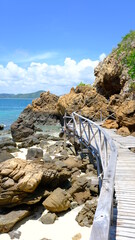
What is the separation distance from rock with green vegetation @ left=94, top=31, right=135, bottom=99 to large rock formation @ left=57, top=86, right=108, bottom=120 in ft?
8.96

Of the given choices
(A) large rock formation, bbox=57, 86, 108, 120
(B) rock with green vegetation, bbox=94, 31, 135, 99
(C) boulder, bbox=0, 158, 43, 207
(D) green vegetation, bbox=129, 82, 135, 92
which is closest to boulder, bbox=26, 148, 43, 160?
(C) boulder, bbox=0, 158, 43, 207

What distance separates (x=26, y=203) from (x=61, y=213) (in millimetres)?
1537

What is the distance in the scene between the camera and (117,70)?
90.0 ft

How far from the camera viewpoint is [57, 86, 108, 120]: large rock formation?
26.9 metres

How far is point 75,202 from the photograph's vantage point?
355 inches

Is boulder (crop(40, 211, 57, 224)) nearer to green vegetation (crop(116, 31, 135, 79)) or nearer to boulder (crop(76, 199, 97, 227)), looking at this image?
boulder (crop(76, 199, 97, 227))

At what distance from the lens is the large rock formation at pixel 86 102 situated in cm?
2687

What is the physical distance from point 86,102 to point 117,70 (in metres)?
6.05

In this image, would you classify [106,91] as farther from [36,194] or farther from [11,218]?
[11,218]

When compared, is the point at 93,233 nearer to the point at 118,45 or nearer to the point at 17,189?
the point at 17,189

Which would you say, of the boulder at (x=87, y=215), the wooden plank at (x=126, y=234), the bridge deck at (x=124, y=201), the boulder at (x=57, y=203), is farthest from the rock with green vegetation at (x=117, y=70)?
the wooden plank at (x=126, y=234)

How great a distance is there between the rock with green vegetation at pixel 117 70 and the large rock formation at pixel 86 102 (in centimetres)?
273

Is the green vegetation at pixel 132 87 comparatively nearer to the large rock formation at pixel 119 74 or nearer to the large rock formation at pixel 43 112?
the large rock formation at pixel 119 74

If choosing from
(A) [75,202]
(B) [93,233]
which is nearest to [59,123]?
(A) [75,202]
